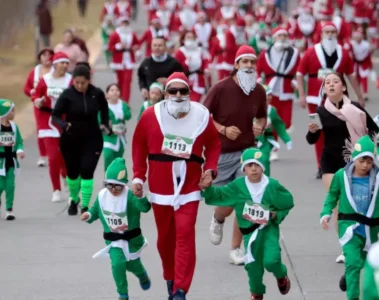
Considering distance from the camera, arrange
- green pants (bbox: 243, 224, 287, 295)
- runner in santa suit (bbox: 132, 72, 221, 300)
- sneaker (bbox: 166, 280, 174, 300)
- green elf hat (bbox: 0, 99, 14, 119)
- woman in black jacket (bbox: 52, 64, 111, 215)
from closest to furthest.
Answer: runner in santa suit (bbox: 132, 72, 221, 300) → green pants (bbox: 243, 224, 287, 295) → sneaker (bbox: 166, 280, 174, 300) → woman in black jacket (bbox: 52, 64, 111, 215) → green elf hat (bbox: 0, 99, 14, 119)

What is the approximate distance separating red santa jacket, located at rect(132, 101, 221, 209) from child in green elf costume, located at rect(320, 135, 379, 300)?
0.97 meters

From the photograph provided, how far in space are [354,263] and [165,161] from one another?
5.16ft

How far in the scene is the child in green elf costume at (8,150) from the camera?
520 inches

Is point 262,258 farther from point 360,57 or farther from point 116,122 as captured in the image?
point 360,57

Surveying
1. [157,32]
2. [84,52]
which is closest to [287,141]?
[84,52]

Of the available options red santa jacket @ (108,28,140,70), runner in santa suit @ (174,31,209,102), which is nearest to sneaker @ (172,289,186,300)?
runner in santa suit @ (174,31,209,102)

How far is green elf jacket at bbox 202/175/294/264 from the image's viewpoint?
9180 mm

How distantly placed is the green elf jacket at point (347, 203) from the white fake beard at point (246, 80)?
5.37ft

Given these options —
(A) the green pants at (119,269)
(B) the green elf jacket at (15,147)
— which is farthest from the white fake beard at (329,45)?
(A) the green pants at (119,269)

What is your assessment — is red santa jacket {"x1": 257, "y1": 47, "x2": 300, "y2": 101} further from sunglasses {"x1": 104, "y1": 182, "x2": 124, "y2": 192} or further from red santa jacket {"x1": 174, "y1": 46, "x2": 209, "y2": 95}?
sunglasses {"x1": 104, "y1": 182, "x2": 124, "y2": 192}

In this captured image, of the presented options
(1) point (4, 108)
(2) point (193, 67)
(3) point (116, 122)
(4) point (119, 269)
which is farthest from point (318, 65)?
(4) point (119, 269)

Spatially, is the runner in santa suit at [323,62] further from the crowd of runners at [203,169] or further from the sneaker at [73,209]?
the sneaker at [73,209]

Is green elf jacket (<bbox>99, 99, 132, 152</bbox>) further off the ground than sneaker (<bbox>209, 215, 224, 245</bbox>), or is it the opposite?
green elf jacket (<bbox>99, 99, 132, 152</bbox>)

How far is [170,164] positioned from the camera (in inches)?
356
